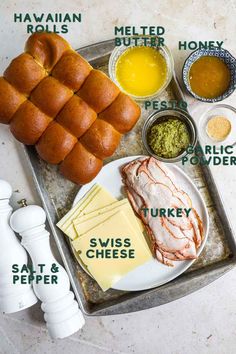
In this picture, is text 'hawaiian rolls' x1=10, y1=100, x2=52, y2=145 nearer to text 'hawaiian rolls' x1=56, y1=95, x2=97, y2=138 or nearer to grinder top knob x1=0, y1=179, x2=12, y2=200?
text 'hawaiian rolls' x1=56, y1=95, x2=97, y2=138

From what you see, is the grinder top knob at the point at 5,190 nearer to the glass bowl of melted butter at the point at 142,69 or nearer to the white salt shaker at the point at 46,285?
the white salt shaker at the point at 46,285

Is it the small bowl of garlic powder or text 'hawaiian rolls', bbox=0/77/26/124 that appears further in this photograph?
the small bowl of garlic powder

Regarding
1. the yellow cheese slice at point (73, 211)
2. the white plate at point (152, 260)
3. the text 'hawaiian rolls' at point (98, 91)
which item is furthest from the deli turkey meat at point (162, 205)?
the text 'hawaiian rolls' at point (98, 91)

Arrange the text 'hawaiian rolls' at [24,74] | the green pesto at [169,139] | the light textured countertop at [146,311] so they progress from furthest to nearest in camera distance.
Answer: the light textured countertop at [146,311]
the green pesto at [169,139]
the text 'hawaiian rolls' at [24,74]

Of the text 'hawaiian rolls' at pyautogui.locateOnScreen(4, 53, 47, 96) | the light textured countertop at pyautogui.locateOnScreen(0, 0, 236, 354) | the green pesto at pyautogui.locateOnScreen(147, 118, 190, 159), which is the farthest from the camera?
the light textured countertop at pyautogui.locateOnScreen(0, 0, 236, 354)

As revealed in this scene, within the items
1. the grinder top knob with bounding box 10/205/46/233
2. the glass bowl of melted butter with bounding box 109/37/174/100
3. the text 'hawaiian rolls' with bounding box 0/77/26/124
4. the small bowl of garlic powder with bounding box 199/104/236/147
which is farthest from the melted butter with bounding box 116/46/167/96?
the grinder top knob with bounding box 10/205/46/233

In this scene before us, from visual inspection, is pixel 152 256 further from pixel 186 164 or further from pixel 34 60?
pixel 34 60

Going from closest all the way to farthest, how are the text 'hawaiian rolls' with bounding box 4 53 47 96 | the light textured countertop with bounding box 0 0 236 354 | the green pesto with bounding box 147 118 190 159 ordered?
1. the text 'hawaiian rolls' with bounding box 4 53 47 96
2. the green pesto with bounding box 147 118 190 159
3. the light textured countertop with bounding box 0 0 236 354
